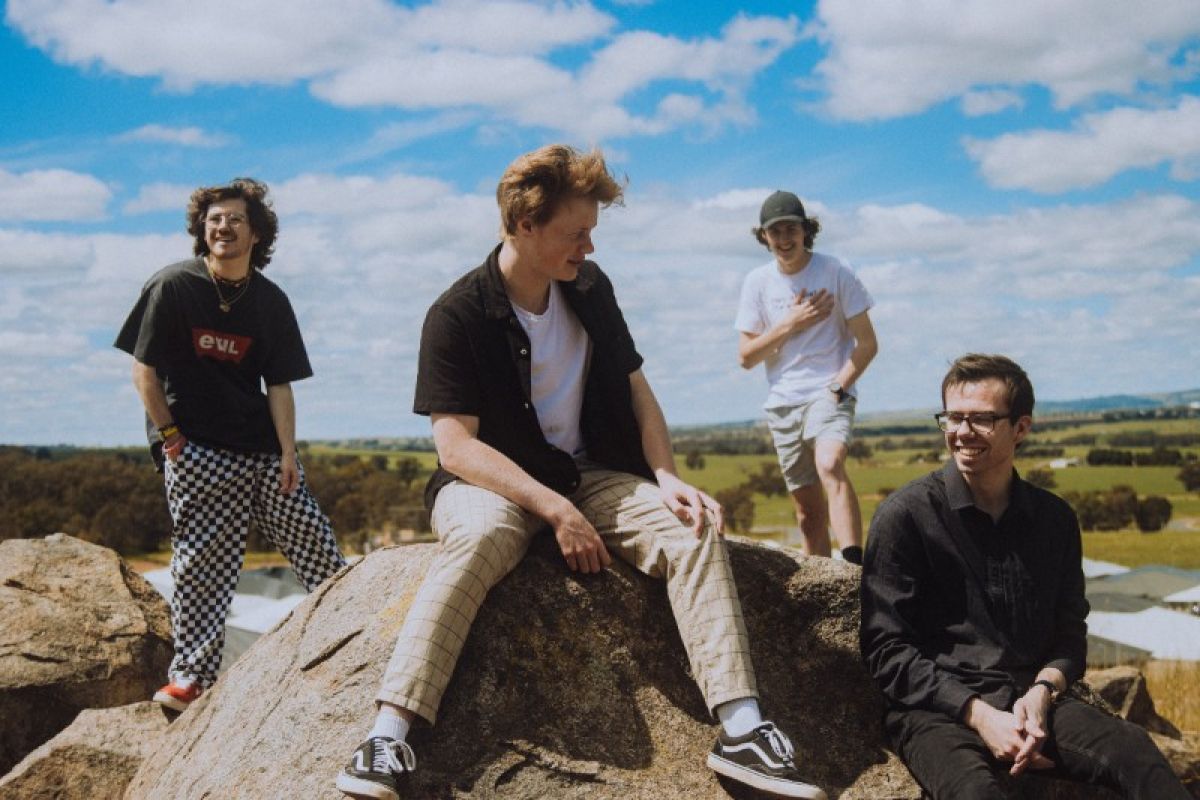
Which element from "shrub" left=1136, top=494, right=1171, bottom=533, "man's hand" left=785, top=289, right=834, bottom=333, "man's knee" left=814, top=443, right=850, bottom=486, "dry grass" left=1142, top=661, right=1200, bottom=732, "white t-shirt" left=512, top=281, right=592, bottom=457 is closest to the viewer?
"white t-shirt" left=512, top=281, right=592, bottom=457

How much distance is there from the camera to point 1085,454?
10556cm

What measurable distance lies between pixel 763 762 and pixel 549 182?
97.5 inches

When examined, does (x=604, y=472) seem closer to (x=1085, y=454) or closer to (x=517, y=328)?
(x=517, y=328)

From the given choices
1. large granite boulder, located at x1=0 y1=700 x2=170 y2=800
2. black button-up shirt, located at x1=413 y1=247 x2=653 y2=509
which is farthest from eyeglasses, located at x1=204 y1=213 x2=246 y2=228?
large granite boulder, located at x1=0 y1=700 x2=170 y2=800

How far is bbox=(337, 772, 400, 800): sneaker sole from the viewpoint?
4.08m

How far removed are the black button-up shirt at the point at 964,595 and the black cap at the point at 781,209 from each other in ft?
12.2

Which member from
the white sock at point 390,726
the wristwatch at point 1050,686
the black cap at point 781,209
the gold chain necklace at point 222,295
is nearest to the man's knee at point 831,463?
the black cap at point 781,209

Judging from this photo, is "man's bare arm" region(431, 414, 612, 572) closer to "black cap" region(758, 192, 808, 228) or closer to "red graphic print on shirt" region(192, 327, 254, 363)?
"red graphic print on shirt" region(192, 327, 254, 363)

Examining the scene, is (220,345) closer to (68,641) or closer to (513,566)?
(513,566)

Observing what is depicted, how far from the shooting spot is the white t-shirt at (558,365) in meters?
5.26

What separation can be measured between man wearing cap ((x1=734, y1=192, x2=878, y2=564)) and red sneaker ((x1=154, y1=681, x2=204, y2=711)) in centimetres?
421

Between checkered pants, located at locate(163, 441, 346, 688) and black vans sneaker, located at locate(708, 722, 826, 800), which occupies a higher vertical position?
checkered pants, located at locate(163, 441, 346, 688)

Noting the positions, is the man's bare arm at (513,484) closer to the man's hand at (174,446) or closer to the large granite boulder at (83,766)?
the man's hand at (174,446)

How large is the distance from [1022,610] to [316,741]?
2880 mm
